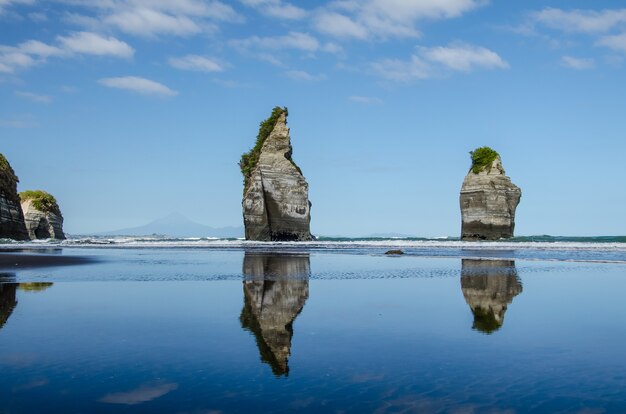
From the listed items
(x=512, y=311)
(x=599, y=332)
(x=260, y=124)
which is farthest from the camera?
(x=260, y=124)

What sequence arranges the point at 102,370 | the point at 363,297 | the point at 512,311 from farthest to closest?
1. the point at 363,297
2. the point at 512,311
3. the point at 102,370

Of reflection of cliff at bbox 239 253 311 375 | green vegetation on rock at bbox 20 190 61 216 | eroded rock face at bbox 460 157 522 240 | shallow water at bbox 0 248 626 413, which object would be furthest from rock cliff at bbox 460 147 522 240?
green vegetation on rock at bbox 20 190 61 216

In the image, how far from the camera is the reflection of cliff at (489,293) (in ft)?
38.8

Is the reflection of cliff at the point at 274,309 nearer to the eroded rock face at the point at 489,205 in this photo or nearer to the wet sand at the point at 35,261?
the wet sand at the point at 35,261

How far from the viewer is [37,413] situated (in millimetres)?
5793

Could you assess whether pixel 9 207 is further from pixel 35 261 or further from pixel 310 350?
pixel 310 350

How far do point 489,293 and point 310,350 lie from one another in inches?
365

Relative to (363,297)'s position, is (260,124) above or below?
above

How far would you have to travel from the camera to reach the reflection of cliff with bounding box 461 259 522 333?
11.8 metres

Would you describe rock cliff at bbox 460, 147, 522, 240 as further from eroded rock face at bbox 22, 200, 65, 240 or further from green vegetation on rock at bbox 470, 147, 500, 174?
eroded rock face at bbox 22, 200, 65, 240

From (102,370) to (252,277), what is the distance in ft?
46.1

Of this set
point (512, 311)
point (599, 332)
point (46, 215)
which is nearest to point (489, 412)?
point (599, 332)

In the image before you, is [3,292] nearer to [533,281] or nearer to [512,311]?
[512,311]

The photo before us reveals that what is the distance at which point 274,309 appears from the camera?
43.4ft
